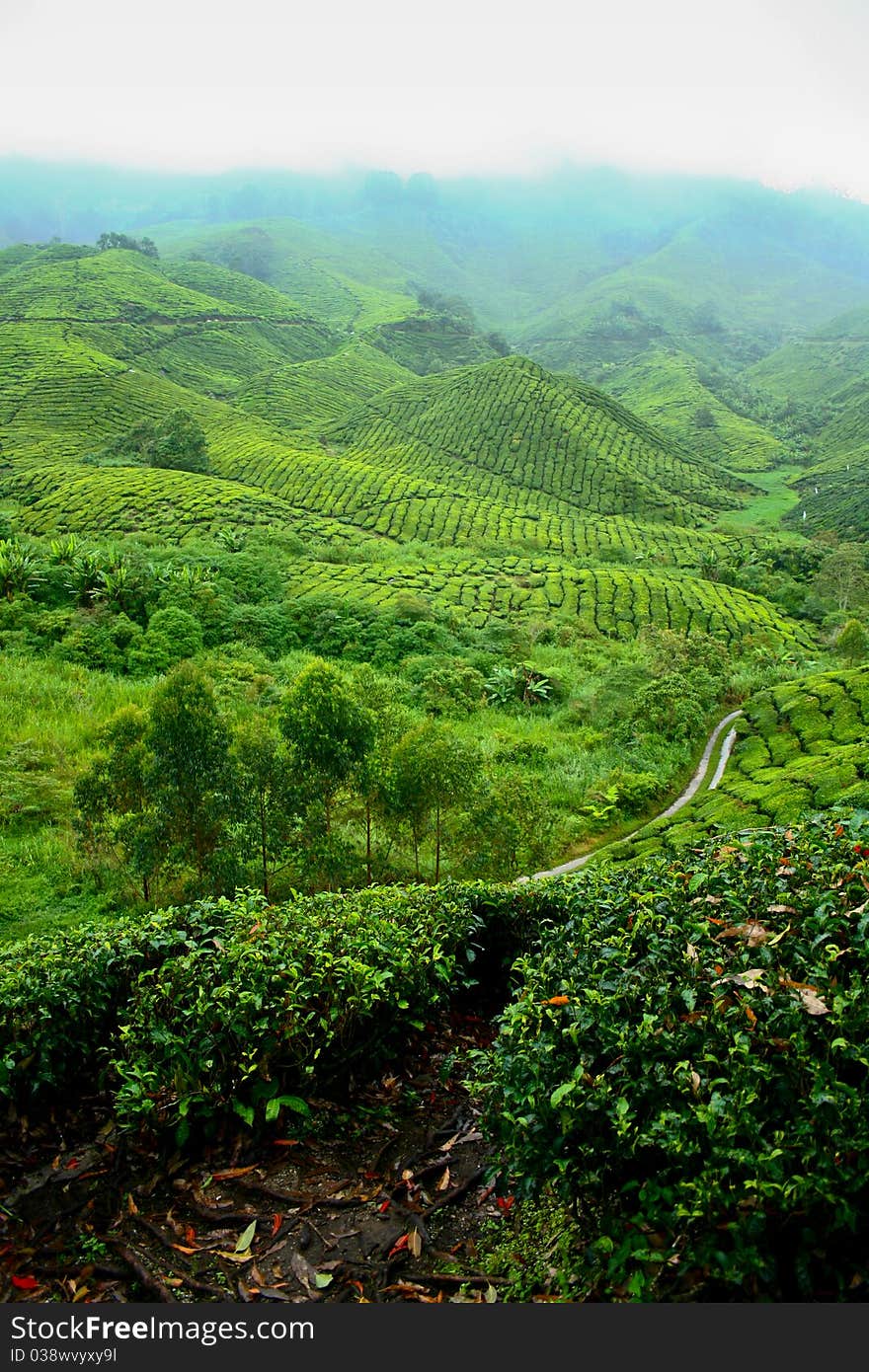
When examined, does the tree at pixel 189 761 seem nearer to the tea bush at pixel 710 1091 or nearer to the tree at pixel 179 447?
the tea bush at pixel 710 1091

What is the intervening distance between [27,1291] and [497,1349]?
3242 millimetres

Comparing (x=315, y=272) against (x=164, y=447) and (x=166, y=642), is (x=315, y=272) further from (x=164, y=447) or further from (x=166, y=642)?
(x=166, y=642)

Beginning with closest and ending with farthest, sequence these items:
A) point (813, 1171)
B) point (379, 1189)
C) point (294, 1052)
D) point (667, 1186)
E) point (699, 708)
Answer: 1. point (813, 1171)
2. point (667, 1186)
3. point (379, 1189)
4. point (294, 1052)
5. point (699, 708)

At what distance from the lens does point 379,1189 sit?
5.42 metres

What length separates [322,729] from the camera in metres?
14.5

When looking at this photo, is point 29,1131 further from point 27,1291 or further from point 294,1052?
point 294,1052

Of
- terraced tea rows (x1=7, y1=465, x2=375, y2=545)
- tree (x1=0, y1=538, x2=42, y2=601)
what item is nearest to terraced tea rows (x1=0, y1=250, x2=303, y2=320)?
terraced tea rows (x1=7, y1=465, x2=375, y2=545)

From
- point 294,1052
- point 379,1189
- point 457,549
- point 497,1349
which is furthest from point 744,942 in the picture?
point 457,549

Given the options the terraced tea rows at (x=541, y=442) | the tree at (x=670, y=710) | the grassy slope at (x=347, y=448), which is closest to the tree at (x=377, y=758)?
the tree at (x=670, y=710)

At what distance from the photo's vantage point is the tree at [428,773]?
49.6ft

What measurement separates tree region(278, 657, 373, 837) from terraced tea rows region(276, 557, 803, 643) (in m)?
23.1

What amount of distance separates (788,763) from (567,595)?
81.2ft

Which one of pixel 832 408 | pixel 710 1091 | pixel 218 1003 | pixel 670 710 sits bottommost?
pixel 670 710

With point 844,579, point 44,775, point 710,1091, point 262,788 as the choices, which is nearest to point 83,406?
point 44,775
